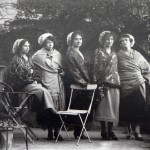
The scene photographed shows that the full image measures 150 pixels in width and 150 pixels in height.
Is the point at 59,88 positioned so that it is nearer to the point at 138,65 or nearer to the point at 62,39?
the point at 62,39

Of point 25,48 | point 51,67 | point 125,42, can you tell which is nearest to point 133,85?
point 125,42

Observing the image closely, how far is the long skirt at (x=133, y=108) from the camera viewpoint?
7215 millimetres

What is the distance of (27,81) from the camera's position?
23.1 ft

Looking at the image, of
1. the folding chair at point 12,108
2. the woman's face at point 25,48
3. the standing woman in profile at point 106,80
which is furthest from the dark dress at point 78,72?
the folding chair at point 12,108

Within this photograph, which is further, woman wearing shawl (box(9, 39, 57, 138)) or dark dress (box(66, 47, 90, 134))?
dark dress (box(66, 47, 90, 134))

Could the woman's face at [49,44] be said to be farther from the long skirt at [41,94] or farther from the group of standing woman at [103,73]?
the long skirt at [41,94]

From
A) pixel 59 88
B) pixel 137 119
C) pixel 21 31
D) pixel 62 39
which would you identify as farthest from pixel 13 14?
pixel 137 119

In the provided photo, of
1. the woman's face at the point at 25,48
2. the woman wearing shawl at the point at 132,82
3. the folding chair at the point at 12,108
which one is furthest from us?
the woman wearing shawl at the point at 132,82

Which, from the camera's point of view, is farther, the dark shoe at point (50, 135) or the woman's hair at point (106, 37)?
the woman's hair at point (106, 37)

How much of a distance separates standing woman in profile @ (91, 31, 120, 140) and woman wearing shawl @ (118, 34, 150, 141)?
0.10 metres

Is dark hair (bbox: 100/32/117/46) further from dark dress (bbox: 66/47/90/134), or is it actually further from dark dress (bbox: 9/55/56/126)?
dark dress (bbox: 9/55/56/126)

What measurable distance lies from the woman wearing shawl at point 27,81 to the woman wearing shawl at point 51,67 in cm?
13

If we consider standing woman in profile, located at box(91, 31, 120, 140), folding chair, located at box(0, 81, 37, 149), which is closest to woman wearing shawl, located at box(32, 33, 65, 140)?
folding chair, located at box(0, 81, 37, 149)

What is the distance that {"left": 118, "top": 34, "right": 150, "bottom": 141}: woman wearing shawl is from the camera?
722 centimetres
